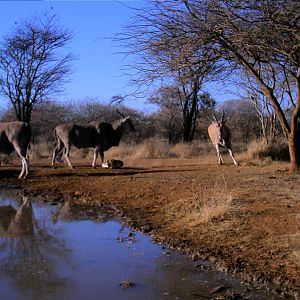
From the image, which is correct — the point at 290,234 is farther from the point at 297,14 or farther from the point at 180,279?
the point at 297,14

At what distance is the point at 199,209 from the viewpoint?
364 inches

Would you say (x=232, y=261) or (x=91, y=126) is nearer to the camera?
(x=232, y=261)

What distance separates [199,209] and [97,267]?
2.96 meters

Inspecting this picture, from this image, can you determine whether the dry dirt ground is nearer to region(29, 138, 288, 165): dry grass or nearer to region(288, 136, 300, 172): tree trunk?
region(288, 136, 300, 172): tree trunk

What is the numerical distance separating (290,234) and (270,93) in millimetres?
8036

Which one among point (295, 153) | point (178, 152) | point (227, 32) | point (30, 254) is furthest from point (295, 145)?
point (178, 152)

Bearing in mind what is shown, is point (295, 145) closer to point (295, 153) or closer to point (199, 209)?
point (295, 153)

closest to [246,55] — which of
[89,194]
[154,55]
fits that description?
[154,55]

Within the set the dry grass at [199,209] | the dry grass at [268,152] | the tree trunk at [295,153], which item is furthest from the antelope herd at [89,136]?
the dry grass at [199,209]

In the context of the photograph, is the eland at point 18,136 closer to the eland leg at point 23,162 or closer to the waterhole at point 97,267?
the eland leg at point 23,162

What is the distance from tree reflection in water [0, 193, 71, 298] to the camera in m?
6.07

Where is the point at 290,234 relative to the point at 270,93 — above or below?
below

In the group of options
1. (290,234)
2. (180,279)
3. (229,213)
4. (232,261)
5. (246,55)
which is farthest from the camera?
(246,55)

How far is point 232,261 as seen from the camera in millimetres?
6832
